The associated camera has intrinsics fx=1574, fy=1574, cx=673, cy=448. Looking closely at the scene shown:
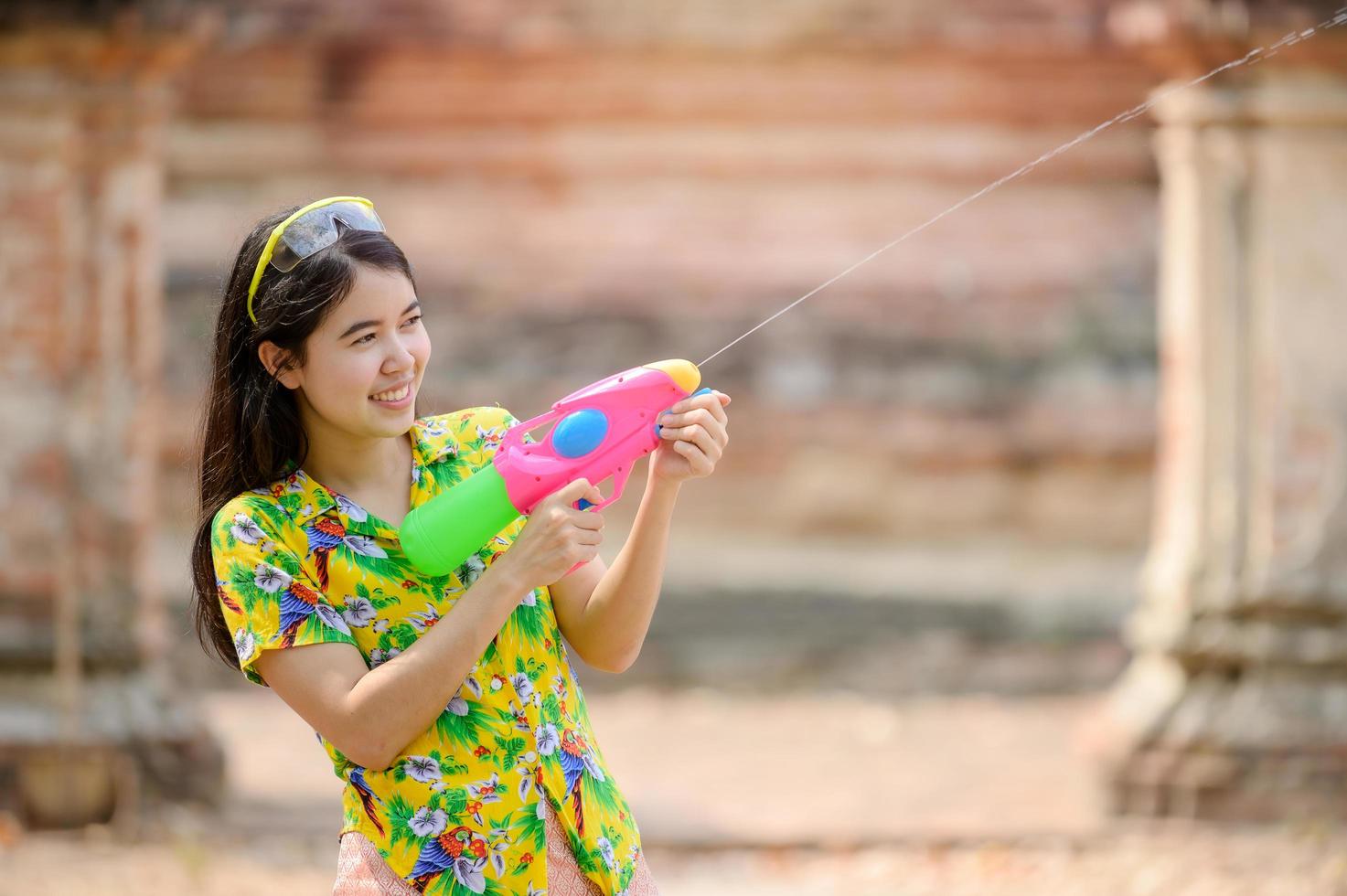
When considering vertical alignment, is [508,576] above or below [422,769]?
above

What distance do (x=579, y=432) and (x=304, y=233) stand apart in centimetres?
39

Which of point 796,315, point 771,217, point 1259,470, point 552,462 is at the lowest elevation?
point 1259,470

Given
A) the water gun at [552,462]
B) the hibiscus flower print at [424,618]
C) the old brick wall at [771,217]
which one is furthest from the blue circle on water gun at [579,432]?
the old brick wall at [771,217]

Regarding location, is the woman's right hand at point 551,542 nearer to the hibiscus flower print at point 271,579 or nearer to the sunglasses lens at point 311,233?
the hibiscus flower print at point 271,579

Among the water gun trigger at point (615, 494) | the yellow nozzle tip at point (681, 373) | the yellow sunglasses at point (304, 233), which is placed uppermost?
the yellow sunglasses at point (304, 233)

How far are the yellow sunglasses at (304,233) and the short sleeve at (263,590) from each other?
0.25 metres

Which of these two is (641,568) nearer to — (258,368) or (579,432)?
(579,432)

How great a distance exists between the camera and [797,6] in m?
7.60

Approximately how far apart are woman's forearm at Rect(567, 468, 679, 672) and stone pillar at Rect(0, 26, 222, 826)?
340 centimetres

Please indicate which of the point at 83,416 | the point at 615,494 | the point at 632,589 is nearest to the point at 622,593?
the point at 632,589

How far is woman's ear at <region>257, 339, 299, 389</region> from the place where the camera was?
1845 mm

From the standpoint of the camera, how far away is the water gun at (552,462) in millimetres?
1753

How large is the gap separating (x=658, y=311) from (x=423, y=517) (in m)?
5.94

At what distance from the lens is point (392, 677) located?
1.68 metres
